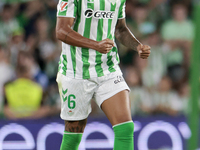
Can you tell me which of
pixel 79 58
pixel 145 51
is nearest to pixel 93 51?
pixel 79 58

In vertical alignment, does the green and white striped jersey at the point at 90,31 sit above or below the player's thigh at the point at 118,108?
above

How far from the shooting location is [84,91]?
4.05 meters

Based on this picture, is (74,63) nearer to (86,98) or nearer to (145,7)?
(86,98)

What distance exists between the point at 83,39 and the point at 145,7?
4.95 meters

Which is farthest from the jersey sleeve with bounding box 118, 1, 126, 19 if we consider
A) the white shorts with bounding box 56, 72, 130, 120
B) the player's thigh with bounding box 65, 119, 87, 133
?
the player's thigh with bounding box 65, 119, 87, 133

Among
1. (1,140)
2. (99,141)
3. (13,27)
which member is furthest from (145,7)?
(1,140)

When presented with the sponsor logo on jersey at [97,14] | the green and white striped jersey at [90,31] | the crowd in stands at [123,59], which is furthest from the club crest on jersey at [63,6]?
the crowd in stands at [123,59]

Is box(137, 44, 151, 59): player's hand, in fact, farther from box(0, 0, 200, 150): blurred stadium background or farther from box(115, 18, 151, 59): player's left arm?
box(0, 0, 200, 150): blurred stadium background

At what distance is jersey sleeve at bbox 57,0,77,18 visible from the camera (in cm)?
382

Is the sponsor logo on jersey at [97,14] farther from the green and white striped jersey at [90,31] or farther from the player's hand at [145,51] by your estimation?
the player's hand at [145,51]

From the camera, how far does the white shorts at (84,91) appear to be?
3979 millimetres

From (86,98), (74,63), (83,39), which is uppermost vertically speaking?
(83,39)

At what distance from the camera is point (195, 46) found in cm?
298

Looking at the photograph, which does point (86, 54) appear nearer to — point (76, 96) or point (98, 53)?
point (98, 53)
